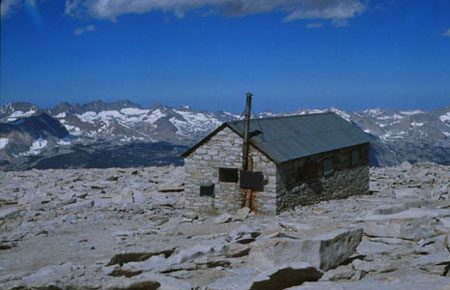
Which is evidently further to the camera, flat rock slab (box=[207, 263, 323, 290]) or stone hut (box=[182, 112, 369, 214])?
stone hut (box=[182, 112, 369, 214])

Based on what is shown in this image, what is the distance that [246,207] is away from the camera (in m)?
20.7

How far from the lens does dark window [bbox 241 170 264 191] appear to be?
2039cm

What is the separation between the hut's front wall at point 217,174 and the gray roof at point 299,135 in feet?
1.19

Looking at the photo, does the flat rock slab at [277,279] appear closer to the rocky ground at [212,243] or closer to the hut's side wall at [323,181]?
the rocky ground at [212,243]

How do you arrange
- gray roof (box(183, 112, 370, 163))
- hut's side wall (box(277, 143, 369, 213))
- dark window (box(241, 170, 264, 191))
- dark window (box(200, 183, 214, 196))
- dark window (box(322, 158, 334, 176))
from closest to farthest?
dark window (box(241, 170, 264, 191)) < hut's side wall (box(277, 143, 369, 213)) < gray roof (box(183, 112, 370, 163)) < dark window (box(200, 183, 214, 196)) < dark window (box(322, 158, 334, 176))

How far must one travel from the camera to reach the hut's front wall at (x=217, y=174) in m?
20.4

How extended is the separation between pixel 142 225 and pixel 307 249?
1042 cm

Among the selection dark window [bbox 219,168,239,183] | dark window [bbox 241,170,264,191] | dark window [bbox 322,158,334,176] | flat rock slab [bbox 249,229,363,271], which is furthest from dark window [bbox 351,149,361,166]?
flat rock slab [bbox 249,229,363,271]

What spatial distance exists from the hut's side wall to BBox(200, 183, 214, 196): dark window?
122 inches

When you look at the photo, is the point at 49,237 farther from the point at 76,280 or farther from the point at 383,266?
the point at 383,266

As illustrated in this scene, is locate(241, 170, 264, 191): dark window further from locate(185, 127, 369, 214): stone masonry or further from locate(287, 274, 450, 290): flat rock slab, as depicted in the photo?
locate(287, 274, 450, 290): flat rock slab

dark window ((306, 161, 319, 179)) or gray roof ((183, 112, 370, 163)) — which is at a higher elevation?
gray roof ((183, 112, 370, 163))

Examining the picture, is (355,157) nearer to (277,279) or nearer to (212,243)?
(212,243)

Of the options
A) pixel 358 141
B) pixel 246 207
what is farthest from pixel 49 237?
pixel 358 141
